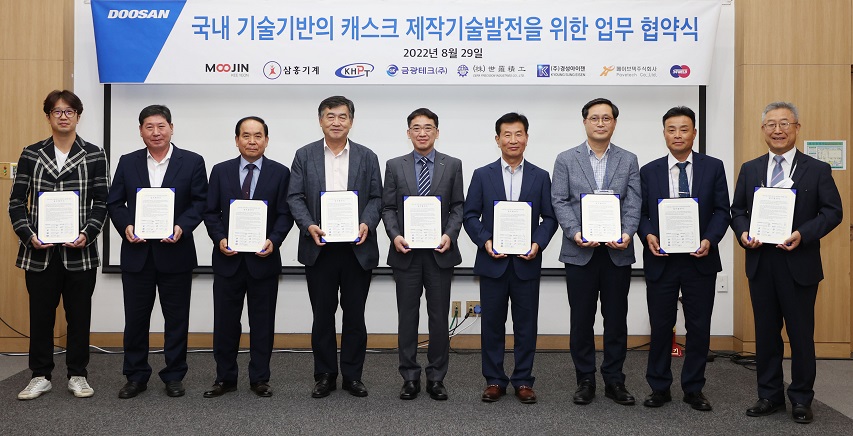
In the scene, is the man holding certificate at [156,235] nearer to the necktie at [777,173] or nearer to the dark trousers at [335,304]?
the dark trousers at [335,304]

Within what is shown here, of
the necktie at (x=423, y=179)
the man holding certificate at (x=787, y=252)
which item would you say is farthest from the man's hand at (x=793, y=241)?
the necktie at (x=423, y=179)

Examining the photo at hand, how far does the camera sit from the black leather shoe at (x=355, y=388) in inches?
143

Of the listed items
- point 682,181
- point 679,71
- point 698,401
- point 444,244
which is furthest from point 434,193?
point 679,71

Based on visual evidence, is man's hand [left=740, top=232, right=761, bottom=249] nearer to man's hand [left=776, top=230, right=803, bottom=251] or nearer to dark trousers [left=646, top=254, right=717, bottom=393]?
man's hand [left=776, top=230, right=803, bottom=251]

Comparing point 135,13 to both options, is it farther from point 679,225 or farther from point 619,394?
point 619,394

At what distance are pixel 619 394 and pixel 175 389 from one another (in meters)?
2.43

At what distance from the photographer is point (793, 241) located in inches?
126

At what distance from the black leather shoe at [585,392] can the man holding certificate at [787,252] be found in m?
0.78

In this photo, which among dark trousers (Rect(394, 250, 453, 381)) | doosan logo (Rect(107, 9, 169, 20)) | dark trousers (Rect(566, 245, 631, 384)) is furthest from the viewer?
doosan logo (Rect(107, 9, 169, 20))

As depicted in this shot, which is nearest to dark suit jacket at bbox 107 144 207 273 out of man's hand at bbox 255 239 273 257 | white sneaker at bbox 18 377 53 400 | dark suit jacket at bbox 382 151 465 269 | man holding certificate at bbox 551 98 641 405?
man's hand at bbox 255 239 273 257

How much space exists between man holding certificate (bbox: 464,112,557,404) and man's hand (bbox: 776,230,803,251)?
115cm

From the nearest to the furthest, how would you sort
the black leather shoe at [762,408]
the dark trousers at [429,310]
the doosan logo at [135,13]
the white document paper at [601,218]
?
the black leather shoe at [762,408] < the white document paper at [601,218] < the dark trousers at [429,310] < the doosan logo at [135,13]

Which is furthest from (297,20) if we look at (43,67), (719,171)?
(719,171)

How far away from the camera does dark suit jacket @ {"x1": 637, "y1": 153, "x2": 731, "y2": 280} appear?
11.3 ft
